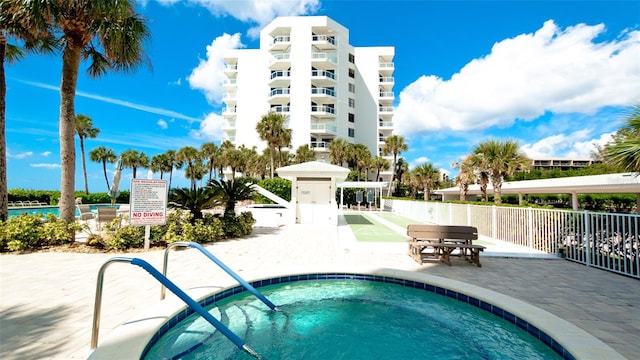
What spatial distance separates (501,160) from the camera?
49.1 ft

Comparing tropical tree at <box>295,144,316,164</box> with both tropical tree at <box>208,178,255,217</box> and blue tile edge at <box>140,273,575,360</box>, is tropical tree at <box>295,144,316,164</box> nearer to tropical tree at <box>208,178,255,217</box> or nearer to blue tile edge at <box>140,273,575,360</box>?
tropical tree at <box>208,178,255,217</box>

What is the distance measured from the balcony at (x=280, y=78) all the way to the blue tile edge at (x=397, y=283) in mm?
40347

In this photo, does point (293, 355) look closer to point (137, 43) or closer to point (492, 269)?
point (492, 269)

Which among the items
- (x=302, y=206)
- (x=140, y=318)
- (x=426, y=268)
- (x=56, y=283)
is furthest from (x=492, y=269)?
(x=302, y=206)

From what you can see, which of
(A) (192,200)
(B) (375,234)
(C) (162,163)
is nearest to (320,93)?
(C) (162,163)

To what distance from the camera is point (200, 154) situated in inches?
1660

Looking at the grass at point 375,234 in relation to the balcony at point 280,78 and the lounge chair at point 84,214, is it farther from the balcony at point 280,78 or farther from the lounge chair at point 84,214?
the balcony at point 280,78

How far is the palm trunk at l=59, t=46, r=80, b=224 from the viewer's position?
27.1ft

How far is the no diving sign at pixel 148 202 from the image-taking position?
722cm

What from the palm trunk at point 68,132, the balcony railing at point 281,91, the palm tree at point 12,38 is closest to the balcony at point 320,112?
the balcony railing at point 281,91

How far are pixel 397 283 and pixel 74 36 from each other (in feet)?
38.4

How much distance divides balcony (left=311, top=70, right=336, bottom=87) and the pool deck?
36.6m

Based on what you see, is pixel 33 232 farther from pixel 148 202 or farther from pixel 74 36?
pixel 74 36

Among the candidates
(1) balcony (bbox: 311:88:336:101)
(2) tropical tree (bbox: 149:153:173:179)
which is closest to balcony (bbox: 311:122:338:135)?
(1) balcony (bbox: 311:88:336:101)
